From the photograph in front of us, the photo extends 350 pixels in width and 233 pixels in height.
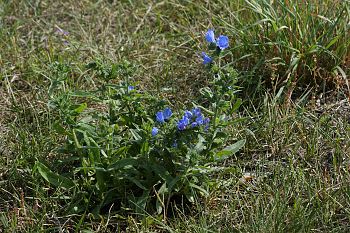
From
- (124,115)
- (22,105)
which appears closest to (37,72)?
(22,105)

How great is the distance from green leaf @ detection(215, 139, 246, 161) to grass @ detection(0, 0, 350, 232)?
0.08 metres

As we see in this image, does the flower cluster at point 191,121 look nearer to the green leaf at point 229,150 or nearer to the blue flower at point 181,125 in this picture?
the blue flower at point 181,125

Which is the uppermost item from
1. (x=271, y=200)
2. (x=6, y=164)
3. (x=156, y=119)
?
(x=156, y=119)

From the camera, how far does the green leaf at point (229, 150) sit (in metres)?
2.78

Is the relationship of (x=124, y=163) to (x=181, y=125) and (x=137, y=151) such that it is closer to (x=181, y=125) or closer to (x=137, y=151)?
(x=137, y=151)

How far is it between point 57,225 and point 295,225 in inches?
35.7

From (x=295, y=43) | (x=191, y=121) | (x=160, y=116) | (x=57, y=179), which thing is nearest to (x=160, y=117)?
(x=160, y=116)

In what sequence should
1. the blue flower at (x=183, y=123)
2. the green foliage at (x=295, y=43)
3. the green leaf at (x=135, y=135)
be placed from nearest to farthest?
the blue flower at (x=183, y=123), the green leaf at (x=135, y=135), the green foliage at (x=295, y=43)

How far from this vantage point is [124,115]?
9.27 ft

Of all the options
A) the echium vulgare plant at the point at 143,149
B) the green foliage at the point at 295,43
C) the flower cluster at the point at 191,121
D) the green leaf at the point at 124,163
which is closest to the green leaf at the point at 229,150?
the echium vulgare plant at the point at 143,149

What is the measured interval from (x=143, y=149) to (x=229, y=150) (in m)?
0.38

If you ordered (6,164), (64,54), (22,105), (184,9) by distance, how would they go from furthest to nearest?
(184,9) < (64,54) < (22,105) < (6,164)

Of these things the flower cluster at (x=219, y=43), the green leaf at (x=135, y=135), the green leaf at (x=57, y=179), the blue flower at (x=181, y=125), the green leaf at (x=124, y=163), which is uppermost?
the flower cluster at (x=219, y=43)

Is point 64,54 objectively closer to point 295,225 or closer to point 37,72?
point 37,72
